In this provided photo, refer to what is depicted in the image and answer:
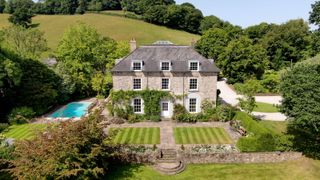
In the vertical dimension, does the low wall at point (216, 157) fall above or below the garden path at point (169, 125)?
below

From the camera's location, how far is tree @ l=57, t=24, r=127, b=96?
176 feet

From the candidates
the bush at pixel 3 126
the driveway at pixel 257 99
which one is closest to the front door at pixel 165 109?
the driveway at pixel 257 99

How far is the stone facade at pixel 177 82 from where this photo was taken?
3844 cm

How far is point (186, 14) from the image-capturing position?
378 feet

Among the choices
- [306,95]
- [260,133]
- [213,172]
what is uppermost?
[306,95]

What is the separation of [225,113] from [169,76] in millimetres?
8147

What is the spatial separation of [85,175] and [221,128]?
1819 cm

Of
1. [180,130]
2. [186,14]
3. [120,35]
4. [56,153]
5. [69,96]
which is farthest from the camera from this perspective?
[186,14]

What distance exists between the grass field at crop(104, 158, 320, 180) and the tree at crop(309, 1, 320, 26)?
54.4 ft

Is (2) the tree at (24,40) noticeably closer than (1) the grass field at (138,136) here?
No

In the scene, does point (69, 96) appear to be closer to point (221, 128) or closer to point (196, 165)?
point (221, 128)

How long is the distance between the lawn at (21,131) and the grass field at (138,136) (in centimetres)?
924

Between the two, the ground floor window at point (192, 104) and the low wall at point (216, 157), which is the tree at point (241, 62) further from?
the low wall at point (216, 157)

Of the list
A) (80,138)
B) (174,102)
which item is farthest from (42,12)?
(80,138)
